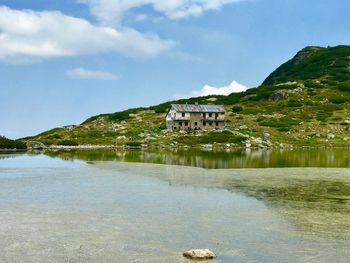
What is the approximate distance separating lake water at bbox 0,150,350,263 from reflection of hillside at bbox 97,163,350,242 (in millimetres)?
81

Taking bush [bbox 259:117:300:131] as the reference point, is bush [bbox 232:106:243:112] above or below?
above

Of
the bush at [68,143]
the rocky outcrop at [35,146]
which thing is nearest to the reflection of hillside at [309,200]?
the bush at [68,143]

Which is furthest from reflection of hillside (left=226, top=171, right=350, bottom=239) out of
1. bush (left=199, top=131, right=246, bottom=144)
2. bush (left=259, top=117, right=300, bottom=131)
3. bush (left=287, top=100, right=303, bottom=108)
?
bush (left=287, top=100, right=303, bottom=108)

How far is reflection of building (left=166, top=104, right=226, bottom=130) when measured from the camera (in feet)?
522

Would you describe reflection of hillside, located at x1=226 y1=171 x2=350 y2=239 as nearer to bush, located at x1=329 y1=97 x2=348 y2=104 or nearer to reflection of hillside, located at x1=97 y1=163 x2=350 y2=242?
reflection of hillside, located at x1=97 y1=163 x2=350 y2=242

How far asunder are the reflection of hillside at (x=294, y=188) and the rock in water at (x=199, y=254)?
6947mm

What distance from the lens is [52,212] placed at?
3081cm

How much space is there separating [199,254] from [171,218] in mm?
9149

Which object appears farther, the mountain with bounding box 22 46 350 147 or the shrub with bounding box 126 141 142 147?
the mountain with bounding box 22 46 350 147

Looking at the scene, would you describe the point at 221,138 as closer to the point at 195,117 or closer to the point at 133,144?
the point at 133,144

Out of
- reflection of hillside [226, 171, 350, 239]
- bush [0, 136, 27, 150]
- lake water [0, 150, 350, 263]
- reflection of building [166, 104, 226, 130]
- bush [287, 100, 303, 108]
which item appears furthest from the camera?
bush [287, 100, 303, 108]

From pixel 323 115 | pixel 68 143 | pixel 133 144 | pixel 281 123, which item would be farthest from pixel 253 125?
pixel 68 143

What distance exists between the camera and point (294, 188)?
43938mm

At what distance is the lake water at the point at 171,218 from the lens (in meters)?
21.3
